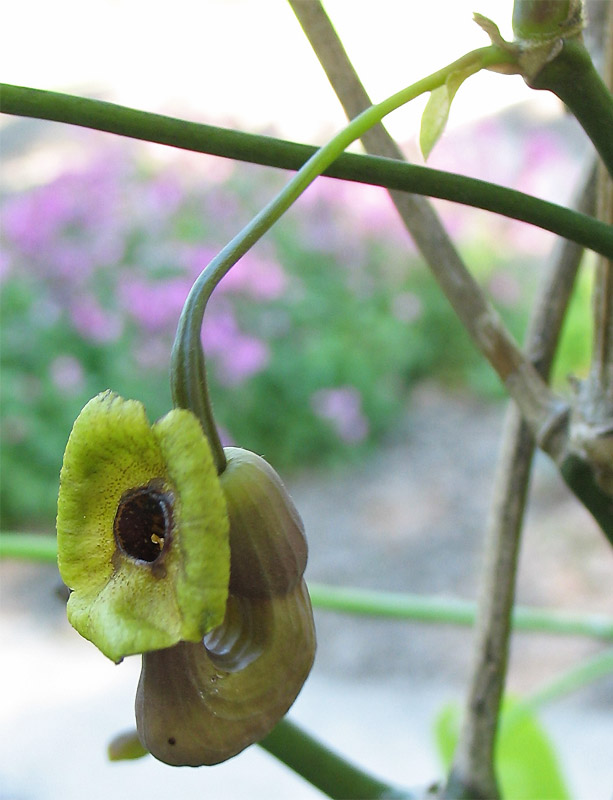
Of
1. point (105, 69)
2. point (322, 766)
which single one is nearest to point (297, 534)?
point (322, 766)

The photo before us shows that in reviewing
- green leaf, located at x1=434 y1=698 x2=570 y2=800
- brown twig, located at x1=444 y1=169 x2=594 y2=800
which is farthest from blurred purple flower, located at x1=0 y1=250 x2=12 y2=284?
brown twig, located at x1=444 y1=169 x2=594 y2=800

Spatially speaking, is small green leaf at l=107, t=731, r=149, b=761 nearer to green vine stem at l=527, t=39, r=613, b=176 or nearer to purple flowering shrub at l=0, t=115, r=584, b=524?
green vine stem at l=527, t=39, r=613, b=176

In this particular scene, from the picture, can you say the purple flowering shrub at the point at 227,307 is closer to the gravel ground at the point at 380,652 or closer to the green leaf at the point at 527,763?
the gravel ground at the point at 380,652

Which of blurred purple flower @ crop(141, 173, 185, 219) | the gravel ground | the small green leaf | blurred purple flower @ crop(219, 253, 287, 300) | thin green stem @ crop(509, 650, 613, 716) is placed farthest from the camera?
blurred purple flower @ crop(141, 173, 185, 219)

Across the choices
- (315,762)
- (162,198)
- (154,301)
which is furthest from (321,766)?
(162,198)

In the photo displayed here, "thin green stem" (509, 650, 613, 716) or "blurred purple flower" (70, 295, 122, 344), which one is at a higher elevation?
"blurred purple flower" (70, 295, 122, 344)

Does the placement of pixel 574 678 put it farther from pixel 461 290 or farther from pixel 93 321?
pixel 93 321

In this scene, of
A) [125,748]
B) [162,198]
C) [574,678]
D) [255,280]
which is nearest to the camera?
[125,748]
